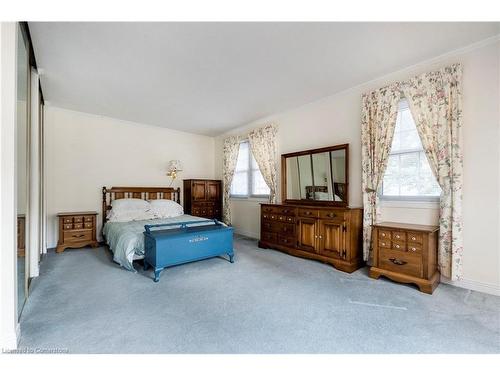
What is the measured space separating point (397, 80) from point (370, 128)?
2.16 feet

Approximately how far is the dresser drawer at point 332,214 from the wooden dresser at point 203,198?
3105mm

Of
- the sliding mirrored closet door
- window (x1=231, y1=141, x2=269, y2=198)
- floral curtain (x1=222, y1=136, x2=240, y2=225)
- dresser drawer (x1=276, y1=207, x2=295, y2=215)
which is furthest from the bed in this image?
window (x1=231, y1=141, x2=269, y2=198)

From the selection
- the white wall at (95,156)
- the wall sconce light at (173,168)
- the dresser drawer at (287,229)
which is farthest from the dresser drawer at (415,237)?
the white wall at (95,156)

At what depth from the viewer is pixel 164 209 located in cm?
488

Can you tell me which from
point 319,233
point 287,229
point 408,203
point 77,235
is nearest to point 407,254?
point 408,203

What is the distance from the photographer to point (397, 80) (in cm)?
306

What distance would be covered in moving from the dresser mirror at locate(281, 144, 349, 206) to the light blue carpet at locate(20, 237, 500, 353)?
47.4 inches

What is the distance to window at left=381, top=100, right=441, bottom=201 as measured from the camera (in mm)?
2848

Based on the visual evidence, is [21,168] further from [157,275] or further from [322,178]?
[322,178]

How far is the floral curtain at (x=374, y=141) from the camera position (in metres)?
3.04

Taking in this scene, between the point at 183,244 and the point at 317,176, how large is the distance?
7.75 ft

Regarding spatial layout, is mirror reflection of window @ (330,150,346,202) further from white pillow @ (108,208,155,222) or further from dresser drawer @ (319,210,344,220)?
white pillow @ (108,208,155,222)

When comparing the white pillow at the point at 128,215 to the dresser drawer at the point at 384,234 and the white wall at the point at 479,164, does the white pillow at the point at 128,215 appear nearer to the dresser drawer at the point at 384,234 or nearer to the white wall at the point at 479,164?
the dresser drawer at the point at 384,234
